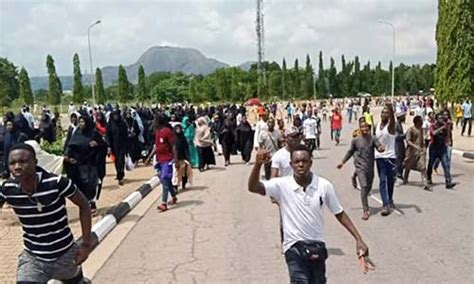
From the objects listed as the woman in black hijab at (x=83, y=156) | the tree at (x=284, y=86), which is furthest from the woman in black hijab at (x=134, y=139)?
the tree at (x=284, y=86)

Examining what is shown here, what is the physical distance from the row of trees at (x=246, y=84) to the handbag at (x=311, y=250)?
82.0 metres

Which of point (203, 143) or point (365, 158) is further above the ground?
point (365, 158)

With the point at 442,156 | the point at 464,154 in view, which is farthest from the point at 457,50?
the point at 442,156

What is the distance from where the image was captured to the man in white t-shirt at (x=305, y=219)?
4684 mm

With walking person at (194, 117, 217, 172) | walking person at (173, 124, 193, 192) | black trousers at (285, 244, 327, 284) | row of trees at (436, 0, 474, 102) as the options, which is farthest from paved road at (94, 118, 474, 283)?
row of trees at (436, 0, 474, 102)

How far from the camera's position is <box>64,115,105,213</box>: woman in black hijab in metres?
10.3

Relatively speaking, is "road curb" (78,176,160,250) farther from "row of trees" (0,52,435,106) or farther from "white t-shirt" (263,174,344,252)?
"row of trees" (0,52,435,106)

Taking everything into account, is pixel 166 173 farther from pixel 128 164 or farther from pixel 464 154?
pixel 464 154

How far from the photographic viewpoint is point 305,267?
4.70m

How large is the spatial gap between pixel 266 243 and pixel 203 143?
9.38m

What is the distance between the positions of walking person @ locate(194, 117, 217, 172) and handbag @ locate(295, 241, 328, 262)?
13.2 metres

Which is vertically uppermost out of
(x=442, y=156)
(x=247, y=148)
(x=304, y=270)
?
(x=304, y=270)

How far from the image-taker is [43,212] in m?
4.48

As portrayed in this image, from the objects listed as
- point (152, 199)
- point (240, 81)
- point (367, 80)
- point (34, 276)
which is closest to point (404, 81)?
point (367, 80)
